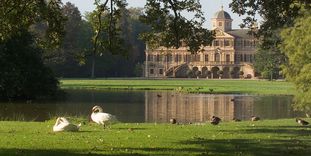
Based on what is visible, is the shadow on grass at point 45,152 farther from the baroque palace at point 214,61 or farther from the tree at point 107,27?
the baroque palace at point 214,61

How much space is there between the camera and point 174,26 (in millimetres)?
15500

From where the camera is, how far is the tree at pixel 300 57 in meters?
29.4

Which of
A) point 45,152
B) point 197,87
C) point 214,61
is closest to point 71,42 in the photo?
point 197,87

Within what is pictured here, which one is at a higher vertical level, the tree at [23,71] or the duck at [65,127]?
the tree at [23,71]

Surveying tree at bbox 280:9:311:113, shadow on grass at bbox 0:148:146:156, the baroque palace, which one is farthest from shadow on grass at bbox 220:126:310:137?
the baroque palace

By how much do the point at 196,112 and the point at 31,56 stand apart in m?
Answer: 15.9

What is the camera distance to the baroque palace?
129125mm

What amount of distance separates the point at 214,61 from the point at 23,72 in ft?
307

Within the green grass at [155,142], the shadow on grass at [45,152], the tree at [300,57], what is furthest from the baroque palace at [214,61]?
the shadow on grass at [45,152]

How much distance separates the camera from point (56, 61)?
92938 millimetres

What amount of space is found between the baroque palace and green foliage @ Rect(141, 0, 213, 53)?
111m

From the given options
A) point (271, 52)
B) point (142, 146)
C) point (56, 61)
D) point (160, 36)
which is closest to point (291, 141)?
point (142, 146)

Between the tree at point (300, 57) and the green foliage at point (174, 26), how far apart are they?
45.8ft

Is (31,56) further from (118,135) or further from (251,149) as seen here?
(251,149)
